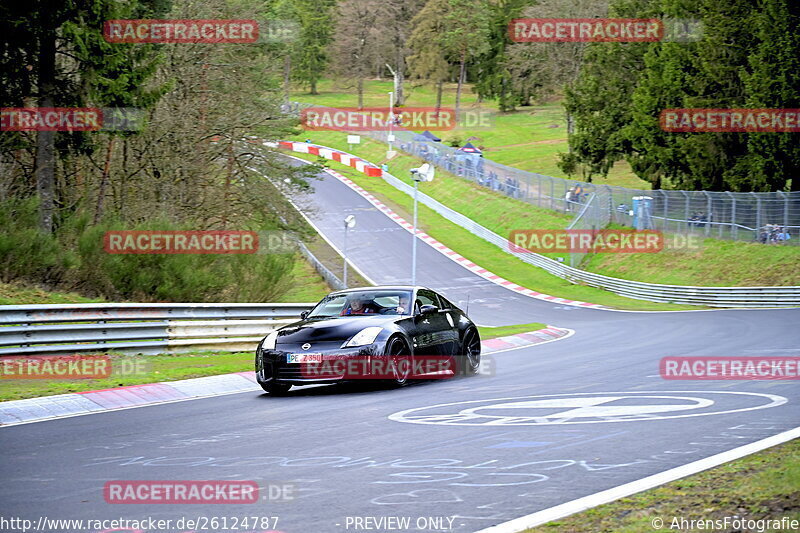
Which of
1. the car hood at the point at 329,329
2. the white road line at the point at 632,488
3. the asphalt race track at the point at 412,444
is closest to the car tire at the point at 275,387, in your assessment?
the asphalt race track at the point at 412,444

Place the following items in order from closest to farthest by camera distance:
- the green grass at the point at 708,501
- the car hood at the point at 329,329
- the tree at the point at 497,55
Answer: the green grass at the point at 708,501
the car hood at the point at 329,329
the tree at the point at 497,55

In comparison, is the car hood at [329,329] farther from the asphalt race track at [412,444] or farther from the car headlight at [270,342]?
the asphalt race track at [412,444]

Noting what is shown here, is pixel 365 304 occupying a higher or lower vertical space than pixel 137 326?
higher

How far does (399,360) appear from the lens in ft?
43.9

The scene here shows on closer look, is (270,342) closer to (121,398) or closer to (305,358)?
(305,358)

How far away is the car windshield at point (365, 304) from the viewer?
14086 millimetres

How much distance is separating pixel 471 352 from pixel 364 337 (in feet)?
10.5

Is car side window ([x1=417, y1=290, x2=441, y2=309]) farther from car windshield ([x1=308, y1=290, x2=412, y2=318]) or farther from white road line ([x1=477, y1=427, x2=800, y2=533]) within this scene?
white road line ([x1=477, y1=427, x2=800, y2=533])

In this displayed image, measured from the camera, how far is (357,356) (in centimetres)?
1270

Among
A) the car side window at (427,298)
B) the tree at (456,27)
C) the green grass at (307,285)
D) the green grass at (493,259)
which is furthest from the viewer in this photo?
the tree at (456,27)

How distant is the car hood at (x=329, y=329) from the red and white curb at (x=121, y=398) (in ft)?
4.28

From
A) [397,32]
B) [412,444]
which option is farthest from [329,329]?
[397,32]

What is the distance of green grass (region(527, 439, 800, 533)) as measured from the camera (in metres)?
5.55

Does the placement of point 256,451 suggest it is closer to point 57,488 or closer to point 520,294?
point 57,488
